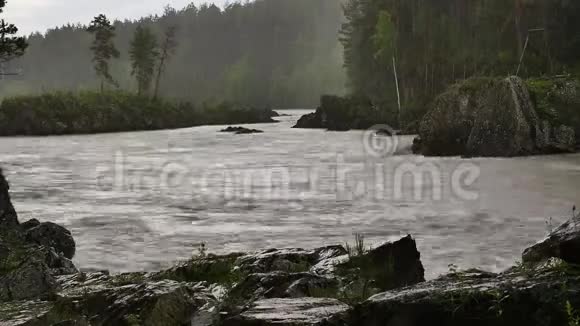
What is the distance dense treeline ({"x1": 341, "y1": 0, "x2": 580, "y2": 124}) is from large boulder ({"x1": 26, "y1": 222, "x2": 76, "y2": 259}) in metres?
50.5

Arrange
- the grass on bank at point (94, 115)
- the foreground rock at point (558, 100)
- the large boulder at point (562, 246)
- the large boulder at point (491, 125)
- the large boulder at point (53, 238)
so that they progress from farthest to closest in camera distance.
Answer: the grass on bank at point (94, 115)
the foreground rock at point (558, 100)
the large boulder at point (491, 125)
the large boulder at point (53, 238)
the large boulder at point (562, 246)

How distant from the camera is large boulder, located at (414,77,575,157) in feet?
129

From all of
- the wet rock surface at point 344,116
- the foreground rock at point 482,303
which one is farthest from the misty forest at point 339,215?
the wet rock surface at point 344,116

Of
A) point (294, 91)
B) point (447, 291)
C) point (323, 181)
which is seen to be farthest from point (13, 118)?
point (294, 91)

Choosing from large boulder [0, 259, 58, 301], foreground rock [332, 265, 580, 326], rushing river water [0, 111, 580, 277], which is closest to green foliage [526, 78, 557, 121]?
rushing river water [0, 111, 580, 277]

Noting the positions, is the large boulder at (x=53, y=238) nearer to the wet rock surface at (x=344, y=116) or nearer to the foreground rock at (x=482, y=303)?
the foreground rock at (x=482, y=303)

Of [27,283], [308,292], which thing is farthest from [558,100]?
[27,283]

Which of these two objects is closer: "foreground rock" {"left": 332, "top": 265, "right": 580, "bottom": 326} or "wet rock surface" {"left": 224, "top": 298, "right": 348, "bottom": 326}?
"foreground rock" {"left": 332, "top": 265, "right": 580, "bottom": 326}

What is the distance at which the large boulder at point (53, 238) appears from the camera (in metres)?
14.6

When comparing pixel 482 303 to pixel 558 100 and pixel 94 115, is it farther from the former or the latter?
pixel 94 115

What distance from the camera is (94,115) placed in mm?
87062

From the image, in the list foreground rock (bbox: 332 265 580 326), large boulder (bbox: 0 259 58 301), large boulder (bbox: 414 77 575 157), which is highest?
large boulder (bbox: 414 77 575 157)

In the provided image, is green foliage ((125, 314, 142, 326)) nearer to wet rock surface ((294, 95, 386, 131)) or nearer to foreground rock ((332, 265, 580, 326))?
foreground rock ((332, 265, 580, 326))

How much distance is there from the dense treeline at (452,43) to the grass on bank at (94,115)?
79.9 ft
